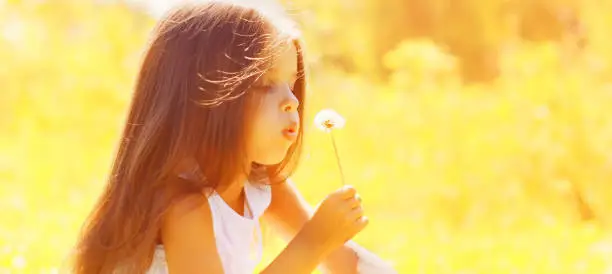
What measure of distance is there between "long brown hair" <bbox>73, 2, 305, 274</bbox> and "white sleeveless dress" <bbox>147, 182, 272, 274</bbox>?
0.06 ft

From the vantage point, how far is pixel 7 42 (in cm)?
253

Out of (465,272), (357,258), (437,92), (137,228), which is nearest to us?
(137,228)

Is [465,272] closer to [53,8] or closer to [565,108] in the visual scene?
[565,108]

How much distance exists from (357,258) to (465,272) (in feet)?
2.59

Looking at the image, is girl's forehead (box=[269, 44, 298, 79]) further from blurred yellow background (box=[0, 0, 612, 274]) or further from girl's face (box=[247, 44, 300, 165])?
blurred yellow background (box=[0, 0, 612, 274])

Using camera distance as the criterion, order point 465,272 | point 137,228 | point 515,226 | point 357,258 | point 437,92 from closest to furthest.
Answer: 1. point 137,228
2. point 357,258
3. point 465,272
4. point 515,226
5. point 437,92

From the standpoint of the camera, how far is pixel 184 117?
904 millimetres

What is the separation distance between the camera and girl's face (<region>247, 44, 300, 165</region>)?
91cm

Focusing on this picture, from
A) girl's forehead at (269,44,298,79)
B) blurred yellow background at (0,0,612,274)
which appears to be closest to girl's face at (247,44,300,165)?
girl's forehead at (269,44,298,79)

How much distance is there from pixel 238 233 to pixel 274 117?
14 cm

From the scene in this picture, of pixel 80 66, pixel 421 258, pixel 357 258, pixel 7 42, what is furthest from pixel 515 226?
pixel 7 42

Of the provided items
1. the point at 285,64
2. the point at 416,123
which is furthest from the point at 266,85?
the point at 416,123

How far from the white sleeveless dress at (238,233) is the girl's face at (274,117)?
0.07 metres

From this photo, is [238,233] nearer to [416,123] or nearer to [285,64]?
[285,64]
